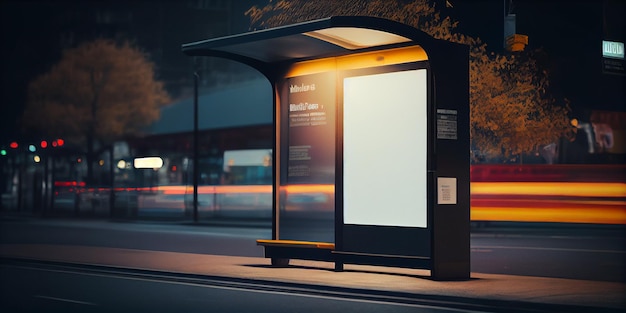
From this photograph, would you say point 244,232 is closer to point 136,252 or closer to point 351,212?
point 136,252

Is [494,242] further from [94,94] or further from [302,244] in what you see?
[94,94]

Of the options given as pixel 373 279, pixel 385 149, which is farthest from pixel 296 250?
pixel 385 149

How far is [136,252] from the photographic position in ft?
71.2

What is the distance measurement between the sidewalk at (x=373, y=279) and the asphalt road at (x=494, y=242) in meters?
1.81

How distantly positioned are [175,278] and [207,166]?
3573 centimetres

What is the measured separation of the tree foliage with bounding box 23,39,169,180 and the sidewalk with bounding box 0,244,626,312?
42916mm

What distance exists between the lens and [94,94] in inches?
2505

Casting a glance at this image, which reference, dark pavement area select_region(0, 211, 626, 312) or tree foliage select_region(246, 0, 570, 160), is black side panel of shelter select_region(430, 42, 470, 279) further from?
tree foliage select_region(246, 0, 570, 160)

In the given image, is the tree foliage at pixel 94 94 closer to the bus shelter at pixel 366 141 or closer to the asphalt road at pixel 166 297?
the bus shelter at pixel 366 141

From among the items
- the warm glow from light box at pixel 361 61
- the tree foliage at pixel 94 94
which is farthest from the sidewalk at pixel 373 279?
the tree foliage at pixel 94 94

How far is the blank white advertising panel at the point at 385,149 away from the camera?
15.4m

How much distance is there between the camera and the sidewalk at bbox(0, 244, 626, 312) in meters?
12.9

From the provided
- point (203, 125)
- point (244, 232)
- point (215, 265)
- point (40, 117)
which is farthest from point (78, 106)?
point (215, 265)

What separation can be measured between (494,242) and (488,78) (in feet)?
A: 14.4
